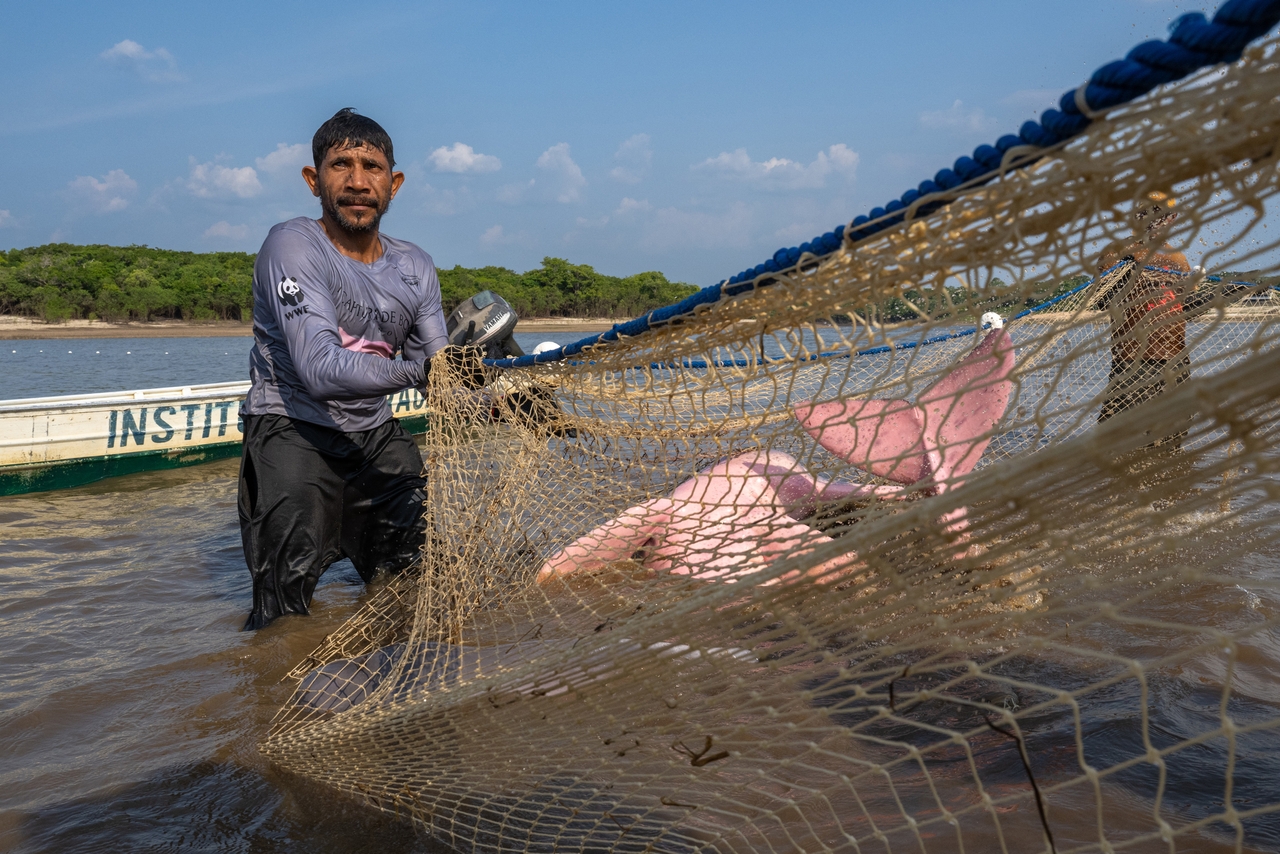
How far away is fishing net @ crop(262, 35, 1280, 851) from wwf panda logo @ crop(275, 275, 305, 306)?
685 mm

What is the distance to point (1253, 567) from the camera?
12.5 ft

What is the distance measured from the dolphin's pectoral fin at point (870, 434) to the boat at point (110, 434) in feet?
24.1

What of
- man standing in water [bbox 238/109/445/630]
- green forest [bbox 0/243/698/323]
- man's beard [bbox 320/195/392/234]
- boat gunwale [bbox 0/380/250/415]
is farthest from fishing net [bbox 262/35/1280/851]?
green forest [bbox 0/243/698/323]

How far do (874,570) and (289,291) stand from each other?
247cm

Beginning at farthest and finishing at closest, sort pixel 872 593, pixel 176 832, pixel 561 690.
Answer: pixel 176 832, pixel 561 690, pixel 872 593

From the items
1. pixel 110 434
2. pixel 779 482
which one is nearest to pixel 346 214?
pixel 779 482

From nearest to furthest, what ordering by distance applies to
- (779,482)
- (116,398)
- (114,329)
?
(779,482) < (116,398) < (114,329)

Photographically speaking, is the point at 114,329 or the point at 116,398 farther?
the point at 114,329

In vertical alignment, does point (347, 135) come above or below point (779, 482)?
above

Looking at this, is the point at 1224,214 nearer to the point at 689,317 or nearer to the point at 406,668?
the point at 689,317

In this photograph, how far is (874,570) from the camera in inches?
59.4

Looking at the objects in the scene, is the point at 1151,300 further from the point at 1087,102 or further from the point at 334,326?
the point at 334,326

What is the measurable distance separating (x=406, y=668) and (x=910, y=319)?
1.86m

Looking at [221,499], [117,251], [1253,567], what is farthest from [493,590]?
[117,251]
